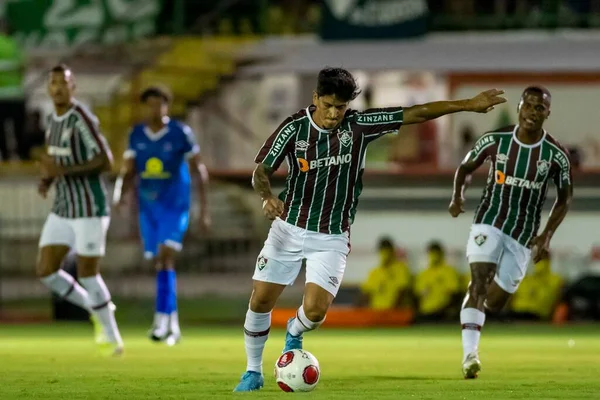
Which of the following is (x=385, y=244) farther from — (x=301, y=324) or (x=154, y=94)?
(x=301, y=324)

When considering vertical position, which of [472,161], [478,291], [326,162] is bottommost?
[478,291]

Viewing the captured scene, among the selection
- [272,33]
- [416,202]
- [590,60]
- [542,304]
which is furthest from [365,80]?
[542,304]

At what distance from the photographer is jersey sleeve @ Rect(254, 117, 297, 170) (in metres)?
9.89

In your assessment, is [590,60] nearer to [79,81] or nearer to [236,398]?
[79,81]

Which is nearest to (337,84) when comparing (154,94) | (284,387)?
(284,387)

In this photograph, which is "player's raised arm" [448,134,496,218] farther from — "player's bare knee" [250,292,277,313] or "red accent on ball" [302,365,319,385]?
"red accent on ball" [302,365,319,385]

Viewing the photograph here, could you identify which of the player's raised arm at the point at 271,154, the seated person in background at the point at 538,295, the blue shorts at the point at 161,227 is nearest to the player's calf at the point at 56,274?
the blue shorts at the point at 161,227

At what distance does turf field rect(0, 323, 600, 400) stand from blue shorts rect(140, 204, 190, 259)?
1.08 meters

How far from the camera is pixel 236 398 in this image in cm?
935

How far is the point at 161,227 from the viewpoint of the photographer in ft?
52.5

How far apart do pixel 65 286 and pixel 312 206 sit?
433cm

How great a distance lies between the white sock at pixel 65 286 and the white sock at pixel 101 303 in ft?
0.47

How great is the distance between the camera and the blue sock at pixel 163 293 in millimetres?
15742

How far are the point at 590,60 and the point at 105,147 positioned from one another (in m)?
15.0
